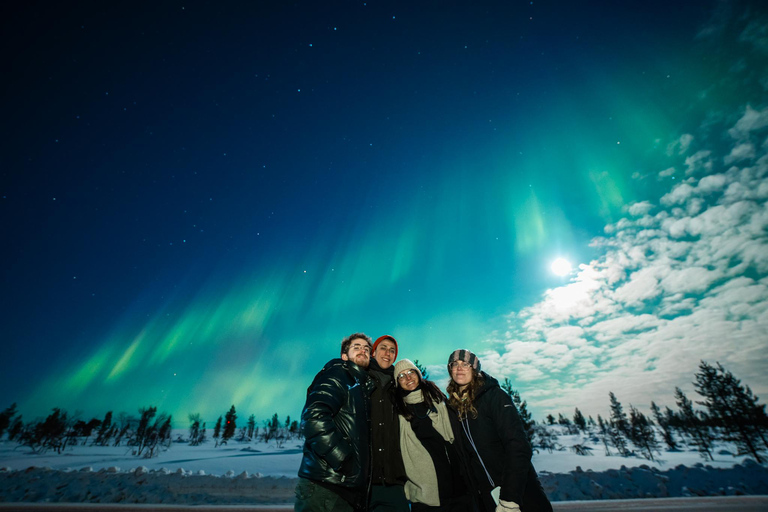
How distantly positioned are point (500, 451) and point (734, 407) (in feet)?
214

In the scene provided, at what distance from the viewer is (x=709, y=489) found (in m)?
13.6

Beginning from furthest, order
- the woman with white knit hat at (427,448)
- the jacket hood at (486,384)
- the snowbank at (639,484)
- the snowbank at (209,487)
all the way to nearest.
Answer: the snowbank at (639,484) < the snowbank at (209,487) < the jacket hood at (486,384) < the woman with white knit hat at (427,448)

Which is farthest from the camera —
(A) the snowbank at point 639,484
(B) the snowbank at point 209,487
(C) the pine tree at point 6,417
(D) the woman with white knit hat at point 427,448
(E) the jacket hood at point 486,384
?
(C) the pine tree at point 6,417

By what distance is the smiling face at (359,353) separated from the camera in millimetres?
3523

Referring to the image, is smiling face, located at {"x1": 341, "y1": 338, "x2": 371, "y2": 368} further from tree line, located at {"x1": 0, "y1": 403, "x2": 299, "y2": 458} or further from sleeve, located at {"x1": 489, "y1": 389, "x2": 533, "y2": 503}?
tree line, located at {"x1": 0, "y1": 403, "x2": 299, "y2": 458}

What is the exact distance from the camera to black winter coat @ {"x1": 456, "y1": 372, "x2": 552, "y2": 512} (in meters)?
2.74

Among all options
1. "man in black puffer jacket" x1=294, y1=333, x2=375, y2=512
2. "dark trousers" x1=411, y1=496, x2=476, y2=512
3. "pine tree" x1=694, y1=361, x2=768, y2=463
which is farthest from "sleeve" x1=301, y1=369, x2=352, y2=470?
"pine tree" x1=694, y1=361, x2=768, y2=463

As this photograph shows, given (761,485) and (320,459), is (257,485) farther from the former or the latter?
(761,485)

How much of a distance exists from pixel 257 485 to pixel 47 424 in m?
104

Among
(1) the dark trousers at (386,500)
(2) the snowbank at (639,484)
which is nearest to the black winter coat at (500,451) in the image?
(1) the dark trousers at (386,500)

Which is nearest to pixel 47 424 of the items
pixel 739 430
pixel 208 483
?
pixel 208 483

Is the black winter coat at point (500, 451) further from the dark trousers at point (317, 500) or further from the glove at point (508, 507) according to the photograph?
the dark trousers at point (317, 500)

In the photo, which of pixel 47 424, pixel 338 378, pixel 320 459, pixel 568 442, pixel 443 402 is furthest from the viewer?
pixel 47 424

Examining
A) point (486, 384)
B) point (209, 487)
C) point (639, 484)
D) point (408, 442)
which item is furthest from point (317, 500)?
point (639, 484)
